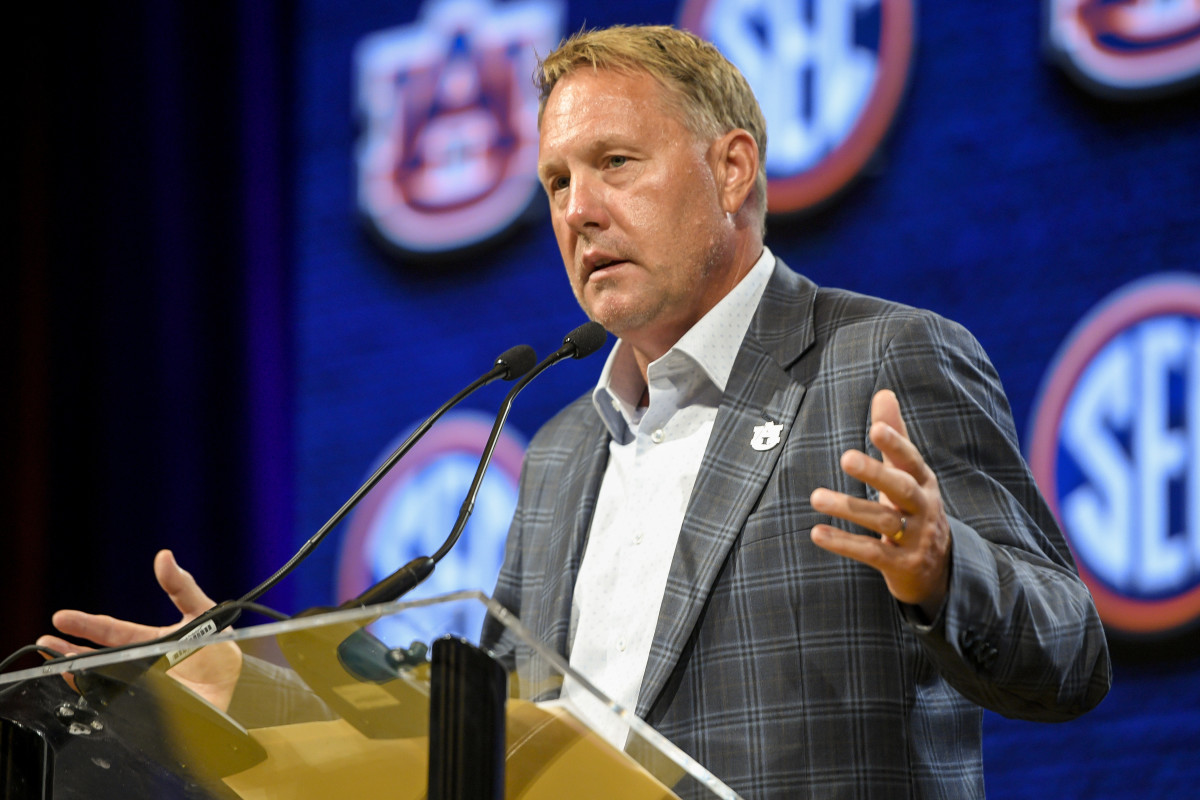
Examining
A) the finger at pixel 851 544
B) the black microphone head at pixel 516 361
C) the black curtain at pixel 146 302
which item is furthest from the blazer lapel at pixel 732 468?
the black curtain at pixel 146 302

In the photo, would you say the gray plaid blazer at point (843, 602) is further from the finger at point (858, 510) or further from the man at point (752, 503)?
the finger at point (858, 510)

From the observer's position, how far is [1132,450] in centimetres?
218

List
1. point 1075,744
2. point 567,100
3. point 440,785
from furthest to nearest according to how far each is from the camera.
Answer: point 1075,744
point 567,100
point 440,785

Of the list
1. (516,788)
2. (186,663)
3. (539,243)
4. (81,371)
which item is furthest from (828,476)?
(81,371)

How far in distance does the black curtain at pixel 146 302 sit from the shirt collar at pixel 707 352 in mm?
1689

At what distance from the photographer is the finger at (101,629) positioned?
1.44 meters

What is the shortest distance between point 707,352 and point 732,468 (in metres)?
0.27

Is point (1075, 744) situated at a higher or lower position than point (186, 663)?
lower

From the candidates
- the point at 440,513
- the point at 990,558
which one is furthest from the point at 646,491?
the point at 440,513

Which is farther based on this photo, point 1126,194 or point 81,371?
point 81,371

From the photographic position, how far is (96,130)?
355 centimetres

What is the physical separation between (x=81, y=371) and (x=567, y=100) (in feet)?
6.92

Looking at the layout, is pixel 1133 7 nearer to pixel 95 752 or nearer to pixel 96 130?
pixel 95 752

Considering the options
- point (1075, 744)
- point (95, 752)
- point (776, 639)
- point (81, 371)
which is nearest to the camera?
point (95, 752)
